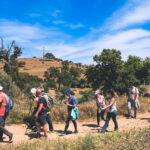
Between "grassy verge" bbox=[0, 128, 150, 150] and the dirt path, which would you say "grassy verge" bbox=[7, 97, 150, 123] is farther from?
"grassy verge" bbox=[0, 128, 150, 150]

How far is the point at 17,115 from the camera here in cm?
882

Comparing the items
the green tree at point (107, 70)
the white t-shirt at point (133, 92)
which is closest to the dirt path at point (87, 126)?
the white t-shirt at point (133, 92)

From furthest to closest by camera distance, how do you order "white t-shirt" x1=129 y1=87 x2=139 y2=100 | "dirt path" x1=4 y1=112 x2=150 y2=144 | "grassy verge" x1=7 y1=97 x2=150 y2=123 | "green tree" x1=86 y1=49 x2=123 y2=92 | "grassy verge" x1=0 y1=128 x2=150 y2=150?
"green tree" x1=86 y1=49 x2=123 y2=92
"white t-shirt" x1=129 y1=87 x2=139 y2=100
"grassy verge" x1=7 y1=97 x2=150 y2=123
"dirt path" x1=4 y1=112 x2=150 y2=144
"grassy verge" x1=0 y1=128 x2=150 y2=150

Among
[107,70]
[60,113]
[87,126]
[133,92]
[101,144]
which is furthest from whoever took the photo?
[107,70]

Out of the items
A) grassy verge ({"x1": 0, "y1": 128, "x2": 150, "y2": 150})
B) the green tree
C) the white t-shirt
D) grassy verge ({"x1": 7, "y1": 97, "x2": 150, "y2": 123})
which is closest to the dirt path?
grassy verge ({"x1": 7, "y1": 97, "x2": 150, "y2": 123})

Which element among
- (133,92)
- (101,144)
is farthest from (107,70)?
(101,144)

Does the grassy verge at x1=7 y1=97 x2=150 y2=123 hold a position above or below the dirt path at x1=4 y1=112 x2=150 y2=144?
above

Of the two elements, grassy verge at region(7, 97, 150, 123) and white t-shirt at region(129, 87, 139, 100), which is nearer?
grassy verge at region(7, 97, 150, 123)

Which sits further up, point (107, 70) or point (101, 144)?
point (107, 70)

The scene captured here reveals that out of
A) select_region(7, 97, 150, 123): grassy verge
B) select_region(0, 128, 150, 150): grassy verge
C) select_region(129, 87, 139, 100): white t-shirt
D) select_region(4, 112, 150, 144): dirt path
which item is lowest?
select_region(4, 112, 150, 144): dirt path

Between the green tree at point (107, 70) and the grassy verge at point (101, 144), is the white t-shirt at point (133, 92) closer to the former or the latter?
the grassy verge at point (101, 144)

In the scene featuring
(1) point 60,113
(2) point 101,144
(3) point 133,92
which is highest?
(3) point 133,92

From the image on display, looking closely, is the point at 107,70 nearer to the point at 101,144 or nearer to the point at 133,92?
the point at 133,92

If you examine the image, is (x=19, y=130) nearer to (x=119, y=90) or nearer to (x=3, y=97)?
(x=3, y=97)
